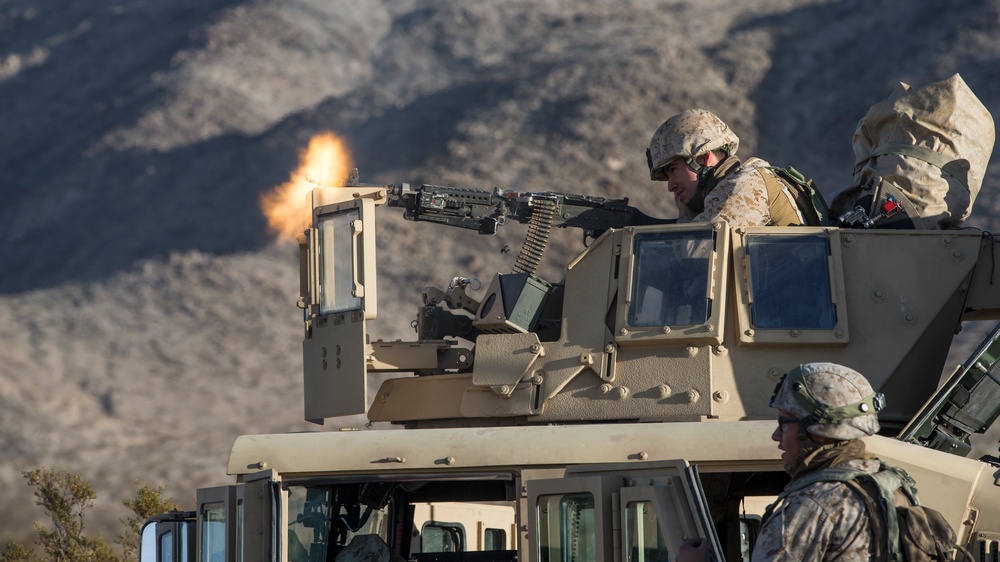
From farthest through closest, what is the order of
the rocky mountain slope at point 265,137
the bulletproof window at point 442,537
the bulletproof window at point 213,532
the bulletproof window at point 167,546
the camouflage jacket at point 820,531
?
the rocky mountain slope at point 265,137, the bulletproof window at point 442,537, the bulletproof window at point 167,546, the bulletproof window at point 213,532, the camouflage jacket at point 820,531

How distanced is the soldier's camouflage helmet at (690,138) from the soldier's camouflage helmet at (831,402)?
319cm

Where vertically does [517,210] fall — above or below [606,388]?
above

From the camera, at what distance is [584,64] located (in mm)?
36719

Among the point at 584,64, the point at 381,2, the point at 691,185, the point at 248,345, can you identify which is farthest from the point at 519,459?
the point at 381,2

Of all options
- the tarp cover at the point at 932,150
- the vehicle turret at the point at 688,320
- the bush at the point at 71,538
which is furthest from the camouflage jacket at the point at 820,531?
the bush at the point at 71,538

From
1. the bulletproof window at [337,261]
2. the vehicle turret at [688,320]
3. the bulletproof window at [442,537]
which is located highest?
the bulletproof window at [337,261]

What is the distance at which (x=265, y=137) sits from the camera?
121 feet

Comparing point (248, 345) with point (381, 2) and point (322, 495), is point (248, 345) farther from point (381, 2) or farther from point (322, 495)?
point (322, 495)

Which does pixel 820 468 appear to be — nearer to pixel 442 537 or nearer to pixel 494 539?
pixel 442 537

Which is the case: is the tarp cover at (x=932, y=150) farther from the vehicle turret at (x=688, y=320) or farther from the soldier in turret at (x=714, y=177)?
the vehicle turret at (x=688, y=320)

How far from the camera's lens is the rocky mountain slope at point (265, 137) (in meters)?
31.2

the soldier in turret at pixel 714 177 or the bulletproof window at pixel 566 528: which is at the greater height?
the soldier in turret at pixel 714 177

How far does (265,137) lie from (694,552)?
33179 mm

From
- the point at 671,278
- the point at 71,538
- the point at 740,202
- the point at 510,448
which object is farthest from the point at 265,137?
the point at 510,448
